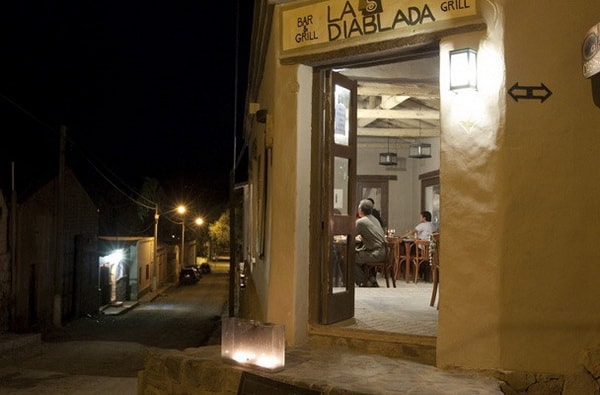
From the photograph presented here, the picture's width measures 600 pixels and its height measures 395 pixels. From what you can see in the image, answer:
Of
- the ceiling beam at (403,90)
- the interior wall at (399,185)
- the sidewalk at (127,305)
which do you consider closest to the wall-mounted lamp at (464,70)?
the ceiling beam at (403,90)

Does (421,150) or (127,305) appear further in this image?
(127,305)

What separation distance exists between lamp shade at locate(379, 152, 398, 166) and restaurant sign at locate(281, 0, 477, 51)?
23.9 feet

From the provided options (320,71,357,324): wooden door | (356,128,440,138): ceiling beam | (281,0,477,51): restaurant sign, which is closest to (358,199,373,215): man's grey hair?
(320,71,357,324): wooden door

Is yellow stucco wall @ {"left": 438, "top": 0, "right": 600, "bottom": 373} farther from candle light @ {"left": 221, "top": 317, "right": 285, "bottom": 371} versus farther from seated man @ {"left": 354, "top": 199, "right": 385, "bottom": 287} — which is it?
seated man @ {"left": 354, "top": 199, "right": 385, "bottom": 287}

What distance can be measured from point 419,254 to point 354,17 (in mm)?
6451

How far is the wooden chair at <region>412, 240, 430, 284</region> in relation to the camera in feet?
37.6

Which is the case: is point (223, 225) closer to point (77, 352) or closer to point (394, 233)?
point (77, 352)

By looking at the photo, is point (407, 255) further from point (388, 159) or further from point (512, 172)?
point (512, 172)

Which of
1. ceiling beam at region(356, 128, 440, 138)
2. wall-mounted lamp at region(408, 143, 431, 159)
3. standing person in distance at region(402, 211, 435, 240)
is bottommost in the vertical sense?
standing person in distance at region(402, 211, 435, 240)

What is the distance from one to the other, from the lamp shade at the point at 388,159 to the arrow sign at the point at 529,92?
27.5 feet

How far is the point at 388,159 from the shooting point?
13.7m

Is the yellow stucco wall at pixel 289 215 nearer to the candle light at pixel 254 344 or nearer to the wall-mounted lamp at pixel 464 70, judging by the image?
the candle light at pixel 254 344

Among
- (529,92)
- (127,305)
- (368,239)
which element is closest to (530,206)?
(529,92)

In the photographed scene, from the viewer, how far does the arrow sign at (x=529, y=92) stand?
17.1 ft
